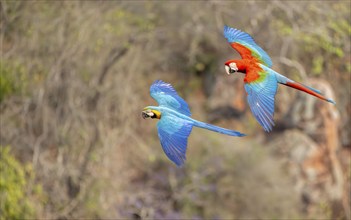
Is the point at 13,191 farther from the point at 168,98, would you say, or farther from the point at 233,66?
the point at 233,66

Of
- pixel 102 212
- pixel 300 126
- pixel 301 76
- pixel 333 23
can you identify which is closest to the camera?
pixel 333 23

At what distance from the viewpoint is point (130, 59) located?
14.0 meters

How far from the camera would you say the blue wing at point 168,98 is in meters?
6.63

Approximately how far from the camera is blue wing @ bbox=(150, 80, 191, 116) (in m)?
6.63

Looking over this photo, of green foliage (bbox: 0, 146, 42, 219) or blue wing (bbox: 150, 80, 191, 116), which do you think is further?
green foliage (bbox: 0, 146, 42, 219)

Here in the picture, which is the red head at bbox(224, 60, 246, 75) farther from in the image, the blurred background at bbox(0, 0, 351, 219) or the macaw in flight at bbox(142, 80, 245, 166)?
the blurred background at bbox(0, 0, 351, 219)

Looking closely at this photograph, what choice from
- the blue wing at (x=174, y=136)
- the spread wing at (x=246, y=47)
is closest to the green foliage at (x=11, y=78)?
the spread wing at (x=246, y=47)

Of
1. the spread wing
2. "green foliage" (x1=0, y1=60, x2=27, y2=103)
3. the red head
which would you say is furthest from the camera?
"green foliage" (x1=0, y1=60, x2=27, y2=103)

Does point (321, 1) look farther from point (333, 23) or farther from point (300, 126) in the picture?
point (300, 126)

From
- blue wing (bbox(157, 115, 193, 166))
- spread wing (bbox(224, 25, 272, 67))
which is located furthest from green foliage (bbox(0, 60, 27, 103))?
blue wing (bbox(157, 115, 193, 166))

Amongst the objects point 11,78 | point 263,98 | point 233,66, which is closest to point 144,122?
point 11,78

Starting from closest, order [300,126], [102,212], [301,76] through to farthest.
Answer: [102,212], [301,76], [300,126]

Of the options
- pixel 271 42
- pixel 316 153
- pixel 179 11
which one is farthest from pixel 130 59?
pixel 316 153

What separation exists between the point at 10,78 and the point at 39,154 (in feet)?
4.48
